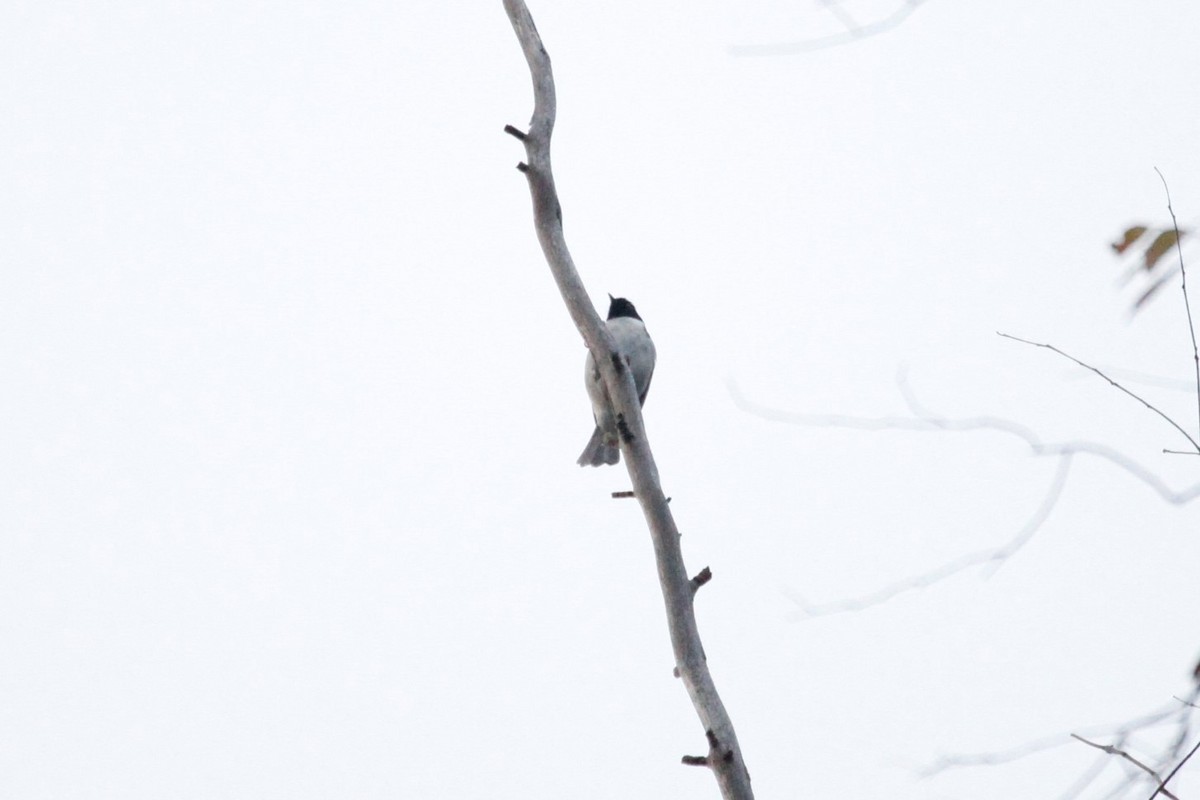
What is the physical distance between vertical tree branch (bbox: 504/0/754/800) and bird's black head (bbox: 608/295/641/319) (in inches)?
154

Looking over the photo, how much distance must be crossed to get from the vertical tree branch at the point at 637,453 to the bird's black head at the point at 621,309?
3924 millimetres

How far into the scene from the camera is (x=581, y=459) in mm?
6230

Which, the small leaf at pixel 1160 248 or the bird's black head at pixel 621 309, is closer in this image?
the small leaf at pixel 1160 248

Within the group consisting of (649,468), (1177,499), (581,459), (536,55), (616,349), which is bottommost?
(1177,499)

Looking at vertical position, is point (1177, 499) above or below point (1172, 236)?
below

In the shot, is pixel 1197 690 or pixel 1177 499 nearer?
pixel 1197 690

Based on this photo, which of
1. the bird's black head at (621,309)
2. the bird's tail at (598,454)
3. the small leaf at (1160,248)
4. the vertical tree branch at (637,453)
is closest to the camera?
the small leaf at (1160,248)

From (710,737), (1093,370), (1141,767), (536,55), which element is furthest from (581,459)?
(1141,767)

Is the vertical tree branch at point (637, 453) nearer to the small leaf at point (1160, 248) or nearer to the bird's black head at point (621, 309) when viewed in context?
the small leaf at point (1160, 248)

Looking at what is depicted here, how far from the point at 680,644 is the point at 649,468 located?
42 cm

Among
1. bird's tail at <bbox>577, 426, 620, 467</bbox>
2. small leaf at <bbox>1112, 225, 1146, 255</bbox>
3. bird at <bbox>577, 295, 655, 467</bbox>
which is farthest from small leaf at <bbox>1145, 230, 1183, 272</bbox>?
bird's tail at <bbox>577, 426, 620, 467</bbox>

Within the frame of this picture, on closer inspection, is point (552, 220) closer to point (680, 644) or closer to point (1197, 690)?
point (680, 644)

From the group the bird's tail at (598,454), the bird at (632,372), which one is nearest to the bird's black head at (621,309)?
the bird at (632,372)

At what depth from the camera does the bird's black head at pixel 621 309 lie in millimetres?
7227
